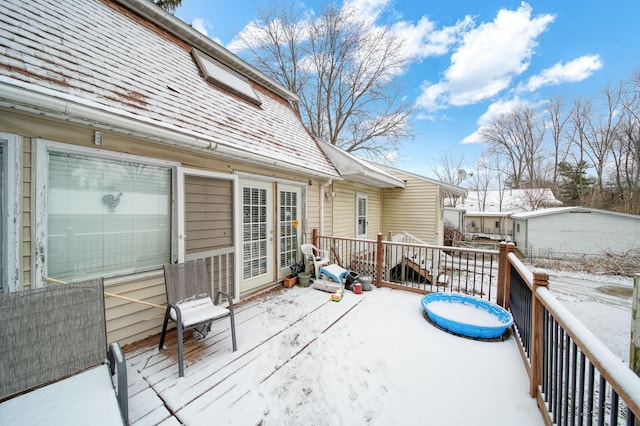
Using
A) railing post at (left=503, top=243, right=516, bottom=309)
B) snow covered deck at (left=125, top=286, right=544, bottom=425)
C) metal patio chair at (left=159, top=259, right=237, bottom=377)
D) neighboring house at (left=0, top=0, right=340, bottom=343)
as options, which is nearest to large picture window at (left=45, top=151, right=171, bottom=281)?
neighboring house at (left=0, top=0, right=340, bottom=343)

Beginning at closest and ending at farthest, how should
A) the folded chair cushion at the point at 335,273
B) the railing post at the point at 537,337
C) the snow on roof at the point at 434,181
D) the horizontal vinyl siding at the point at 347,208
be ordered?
the railing post at the point at 537,337, the folded chair cushion at the point at 335,273, the horizontal vinyl siding at the point at 347,208, the snow on roof at the point at 434,181

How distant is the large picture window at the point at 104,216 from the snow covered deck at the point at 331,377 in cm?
104

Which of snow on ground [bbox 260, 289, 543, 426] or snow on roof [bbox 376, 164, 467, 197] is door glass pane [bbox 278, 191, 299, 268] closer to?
snow on ground [bbox 260, 289, 543, 426]

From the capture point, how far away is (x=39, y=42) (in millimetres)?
2350

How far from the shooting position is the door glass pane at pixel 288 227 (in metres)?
4.83

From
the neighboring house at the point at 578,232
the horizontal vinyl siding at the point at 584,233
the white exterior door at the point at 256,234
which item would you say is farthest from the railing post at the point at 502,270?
the horizontal vinyl siding at the point at 584,233

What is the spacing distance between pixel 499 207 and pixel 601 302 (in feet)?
63.4

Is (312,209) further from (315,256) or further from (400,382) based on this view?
(400,382)

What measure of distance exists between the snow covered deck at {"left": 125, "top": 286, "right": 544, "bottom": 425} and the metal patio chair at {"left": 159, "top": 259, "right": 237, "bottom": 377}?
0.85 feet

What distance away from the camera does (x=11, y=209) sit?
196 cm

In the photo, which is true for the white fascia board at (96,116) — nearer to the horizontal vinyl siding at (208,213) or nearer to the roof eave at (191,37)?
the horizontal vinyl siding at (208,213)

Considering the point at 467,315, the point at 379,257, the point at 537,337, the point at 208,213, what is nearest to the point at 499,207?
the point at 379,257

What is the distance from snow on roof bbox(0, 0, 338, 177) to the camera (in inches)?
84.5

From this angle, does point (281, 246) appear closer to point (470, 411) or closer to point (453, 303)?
point (453, 303)
